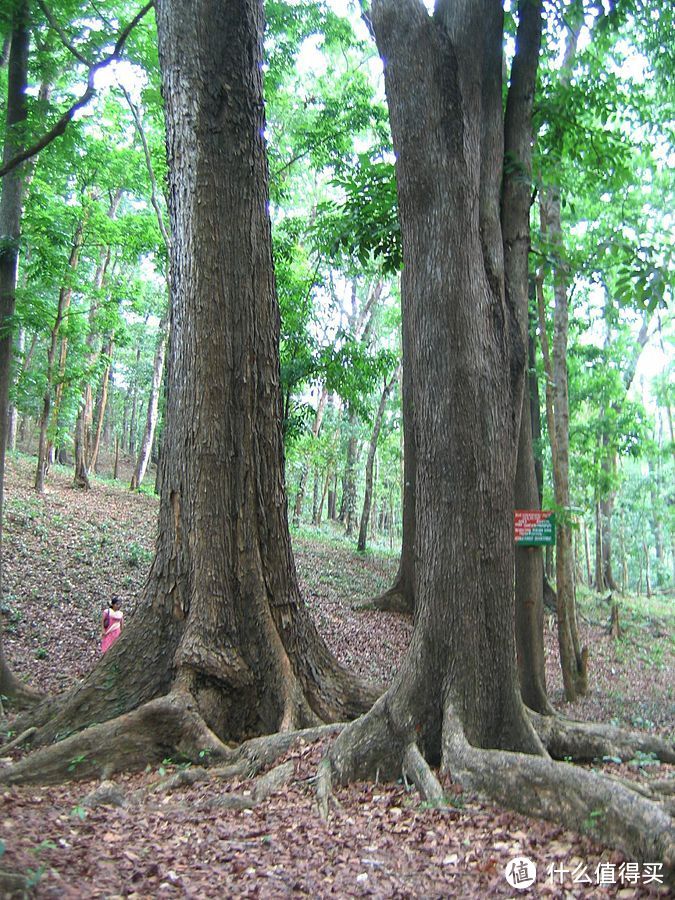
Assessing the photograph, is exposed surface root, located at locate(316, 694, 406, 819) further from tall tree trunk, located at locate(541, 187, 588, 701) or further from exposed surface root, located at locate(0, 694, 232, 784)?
tall tree trunk, located at locate(541, 187, 588, 701)

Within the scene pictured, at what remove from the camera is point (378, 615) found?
1303 centimetres

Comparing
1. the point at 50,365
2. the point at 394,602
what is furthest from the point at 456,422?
the point at 50,365

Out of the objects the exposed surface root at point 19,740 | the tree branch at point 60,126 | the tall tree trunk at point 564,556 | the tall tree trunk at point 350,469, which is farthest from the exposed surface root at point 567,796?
the tall tree trunk at point 350,469

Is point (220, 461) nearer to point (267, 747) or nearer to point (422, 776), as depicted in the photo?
point (267, 747)

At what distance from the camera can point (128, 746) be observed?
5145 mm

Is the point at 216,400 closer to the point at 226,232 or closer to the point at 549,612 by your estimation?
the point at 226,232

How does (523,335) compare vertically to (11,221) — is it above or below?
below

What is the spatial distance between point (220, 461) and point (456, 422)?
6.81 feet

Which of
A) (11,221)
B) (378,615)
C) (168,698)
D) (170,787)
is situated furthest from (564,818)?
(378,615)

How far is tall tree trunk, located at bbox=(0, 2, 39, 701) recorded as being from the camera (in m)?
7.47

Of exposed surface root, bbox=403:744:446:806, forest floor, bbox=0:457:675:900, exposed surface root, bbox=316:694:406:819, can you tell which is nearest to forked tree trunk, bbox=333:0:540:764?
exposed surface root, bbox=316:694:406:819

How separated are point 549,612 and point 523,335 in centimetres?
1317

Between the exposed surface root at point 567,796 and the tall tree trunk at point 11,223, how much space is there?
17.2ft

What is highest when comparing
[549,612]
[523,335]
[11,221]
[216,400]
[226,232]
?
[11,221]
